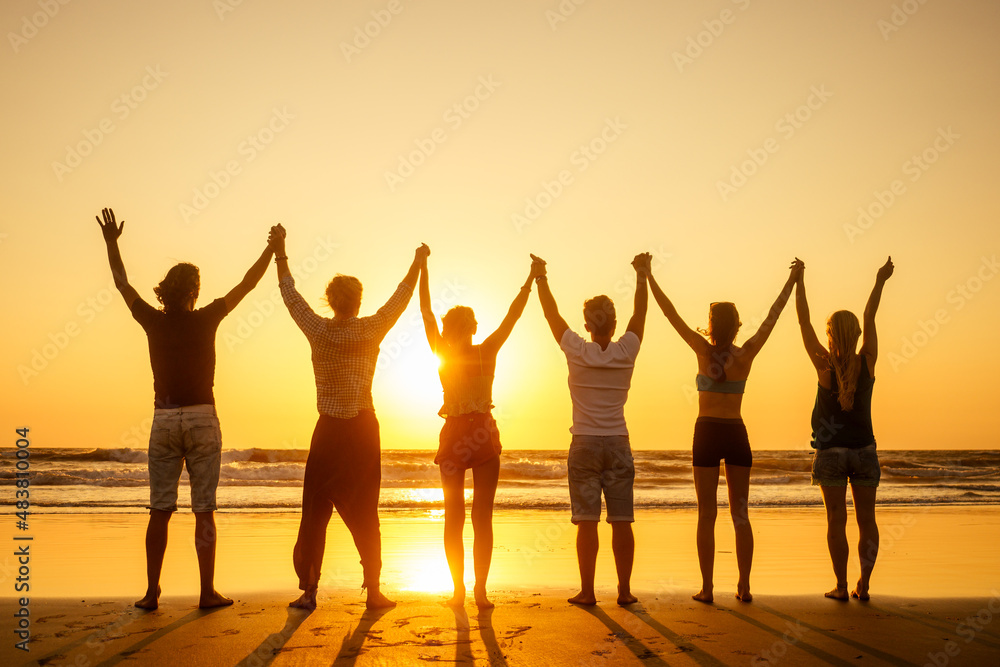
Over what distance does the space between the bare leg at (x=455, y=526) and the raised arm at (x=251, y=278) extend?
5.59 feet

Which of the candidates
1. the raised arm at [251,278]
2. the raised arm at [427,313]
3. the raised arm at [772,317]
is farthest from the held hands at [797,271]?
the raised arm at [251,278]

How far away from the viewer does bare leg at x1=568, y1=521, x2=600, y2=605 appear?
507cm

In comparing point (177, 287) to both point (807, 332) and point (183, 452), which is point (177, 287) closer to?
point (183, 452)

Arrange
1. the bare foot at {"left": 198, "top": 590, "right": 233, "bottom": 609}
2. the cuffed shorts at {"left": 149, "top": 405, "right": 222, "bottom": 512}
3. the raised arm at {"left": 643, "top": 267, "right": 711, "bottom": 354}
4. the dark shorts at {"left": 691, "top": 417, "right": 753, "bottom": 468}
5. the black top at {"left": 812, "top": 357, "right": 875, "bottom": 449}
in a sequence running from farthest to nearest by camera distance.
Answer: the black top at {"left": 812, "top": 357, "right": 875, "bottom": 449}
the raised arm at {"left": 643, "top": 267, "right": 711, "bottom": 354}
the dark shorts at {"left": 691, "top": 417, "right": 753, "bottom": 468}
the bare foot at {"left": 198, "top": 590, "right": 233, "bottom": 609}
the cuffed shorts at {"left": 149, "top": 405, "right": 222, "bottom": 512}

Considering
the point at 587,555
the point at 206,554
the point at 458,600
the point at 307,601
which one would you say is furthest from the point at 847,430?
the point at 206,554

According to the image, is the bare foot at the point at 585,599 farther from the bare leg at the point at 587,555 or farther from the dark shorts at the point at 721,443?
the dark shorts at the point at 721,443

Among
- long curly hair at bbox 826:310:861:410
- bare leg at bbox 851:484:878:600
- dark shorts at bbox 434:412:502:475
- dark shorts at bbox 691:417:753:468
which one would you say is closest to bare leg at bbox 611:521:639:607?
dark shorts at bbox 691:417:753:468

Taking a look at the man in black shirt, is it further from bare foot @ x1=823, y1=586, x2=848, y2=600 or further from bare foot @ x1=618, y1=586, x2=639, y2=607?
bare foot @ x1=823, y1=586, x2=848, y2=600

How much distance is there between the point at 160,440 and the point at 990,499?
19.0 metres

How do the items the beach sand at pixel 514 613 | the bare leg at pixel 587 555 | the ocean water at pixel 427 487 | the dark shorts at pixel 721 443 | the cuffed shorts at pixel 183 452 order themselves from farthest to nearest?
the ocean water at pixel 427 487 < the dark shorts at pixel 721 443 < the bare leg at pixel 587 555 < the cuffed shorts at pixel 183 452 < the beach sand at pixel 514 613

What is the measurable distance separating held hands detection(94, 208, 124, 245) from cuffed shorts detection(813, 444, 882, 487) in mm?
5001

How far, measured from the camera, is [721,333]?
17.5 ft

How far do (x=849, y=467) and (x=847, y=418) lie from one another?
34cm

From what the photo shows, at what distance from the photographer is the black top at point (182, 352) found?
4.84m
